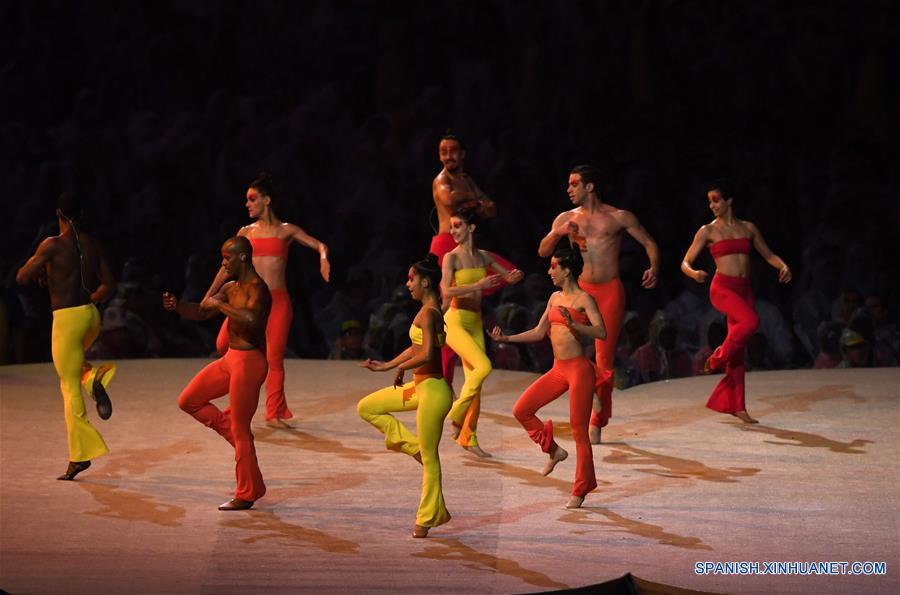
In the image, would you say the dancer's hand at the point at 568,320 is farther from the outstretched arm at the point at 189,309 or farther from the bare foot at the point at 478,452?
the outstretched arm at the point at 189,309

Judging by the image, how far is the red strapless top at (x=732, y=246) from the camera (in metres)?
10.1

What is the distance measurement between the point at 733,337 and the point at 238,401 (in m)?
3.51

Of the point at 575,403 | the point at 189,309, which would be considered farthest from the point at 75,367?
the point at 575,403

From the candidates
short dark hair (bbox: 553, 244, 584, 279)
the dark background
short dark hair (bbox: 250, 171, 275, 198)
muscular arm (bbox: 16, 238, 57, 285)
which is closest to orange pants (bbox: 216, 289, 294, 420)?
short dark hair (bbox: 250, 171, 275, 198)

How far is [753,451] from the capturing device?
9375 mm

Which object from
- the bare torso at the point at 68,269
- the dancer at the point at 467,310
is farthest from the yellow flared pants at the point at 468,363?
the bare torso at the point at 68,269

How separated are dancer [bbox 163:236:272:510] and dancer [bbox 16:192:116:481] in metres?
0.83

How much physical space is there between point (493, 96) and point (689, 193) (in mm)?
1988

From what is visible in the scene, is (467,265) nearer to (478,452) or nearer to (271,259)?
(478,452)

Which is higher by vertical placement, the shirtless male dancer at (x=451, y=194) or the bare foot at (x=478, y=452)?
the shirtless male dancer at (x=451, y=194)

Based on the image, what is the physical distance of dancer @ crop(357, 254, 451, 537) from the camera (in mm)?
7398

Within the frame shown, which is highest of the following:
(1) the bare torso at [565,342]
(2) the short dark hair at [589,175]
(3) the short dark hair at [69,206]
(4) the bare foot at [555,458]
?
(2) the short dark hair at [589,175]

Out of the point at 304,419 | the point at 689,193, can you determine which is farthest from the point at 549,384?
the point at 689,193

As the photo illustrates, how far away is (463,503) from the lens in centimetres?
815
